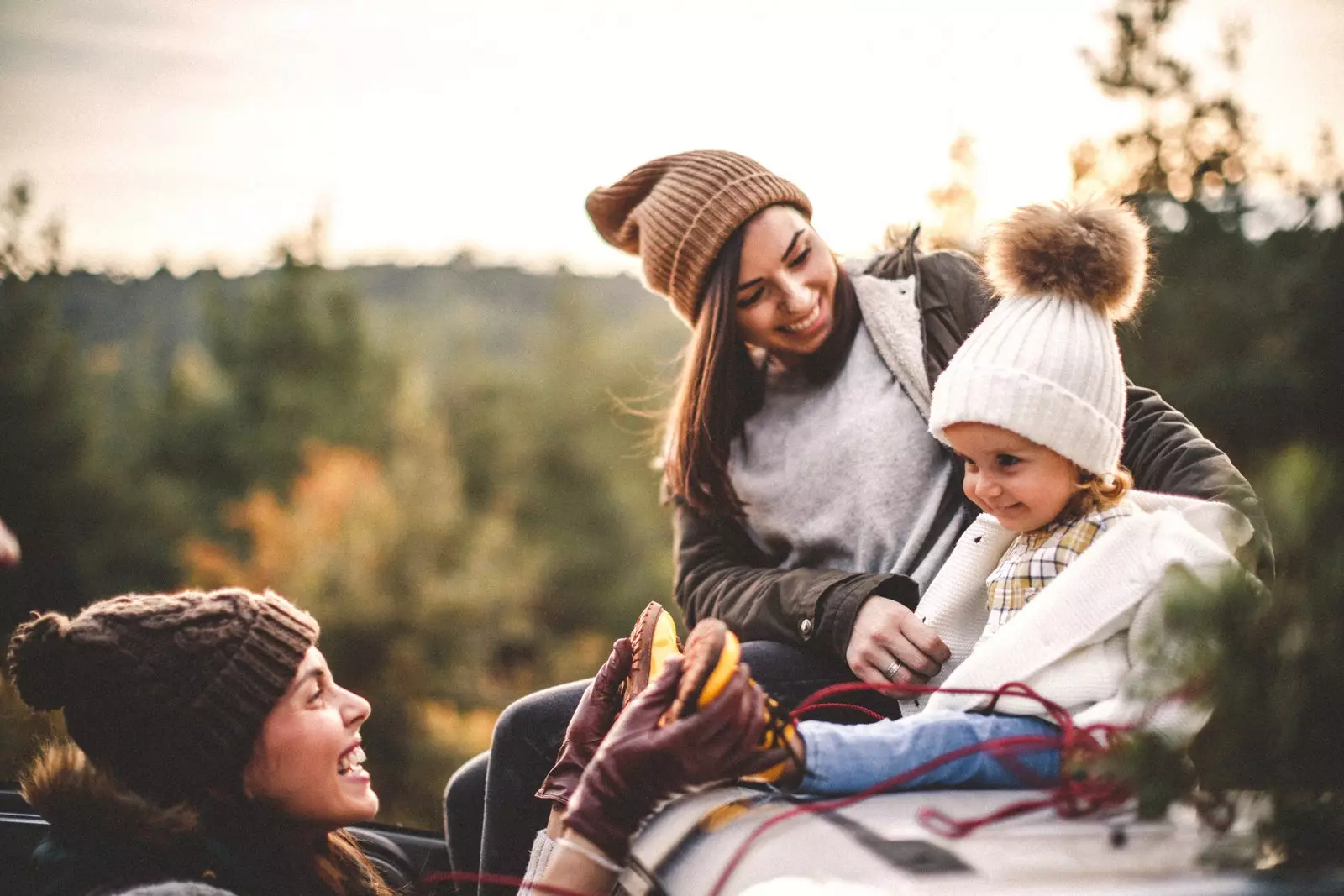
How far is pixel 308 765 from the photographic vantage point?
1.60 metres

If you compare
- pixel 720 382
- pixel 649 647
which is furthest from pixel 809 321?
pixel 649 647

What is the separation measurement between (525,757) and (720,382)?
83cm

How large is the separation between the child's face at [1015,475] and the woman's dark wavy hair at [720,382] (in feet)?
1.98

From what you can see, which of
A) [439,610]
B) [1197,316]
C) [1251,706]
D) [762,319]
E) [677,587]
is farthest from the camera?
[439,610]

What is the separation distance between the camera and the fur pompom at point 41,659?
151cm

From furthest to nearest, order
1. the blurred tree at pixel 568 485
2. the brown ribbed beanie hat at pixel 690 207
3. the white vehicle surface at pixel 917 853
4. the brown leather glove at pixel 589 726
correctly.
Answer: the blurred tree at pixel 568 485, the brown ribbed beanie hat at pixel 690 207, the brown leather glove at pixel 589 726, the white vehicle surface at pixel 917 853

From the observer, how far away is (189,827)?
149cm

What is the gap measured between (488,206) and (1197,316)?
37.7ft

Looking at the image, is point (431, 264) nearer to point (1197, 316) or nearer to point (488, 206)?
point (488, 206)

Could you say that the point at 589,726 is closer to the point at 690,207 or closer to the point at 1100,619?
the point at 1100,619

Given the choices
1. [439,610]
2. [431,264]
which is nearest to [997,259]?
[439,610]

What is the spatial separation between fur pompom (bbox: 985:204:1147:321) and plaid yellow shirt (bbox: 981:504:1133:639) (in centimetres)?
33

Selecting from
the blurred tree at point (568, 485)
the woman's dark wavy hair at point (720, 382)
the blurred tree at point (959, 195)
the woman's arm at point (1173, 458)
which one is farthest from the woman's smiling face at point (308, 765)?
the blurred tree at point (568, 485)

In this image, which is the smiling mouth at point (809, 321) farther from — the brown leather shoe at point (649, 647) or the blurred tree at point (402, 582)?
the blurred tree at point (402, 582)
